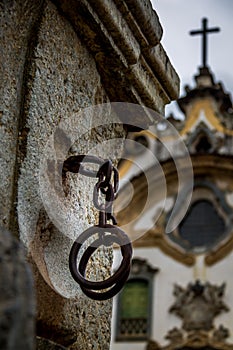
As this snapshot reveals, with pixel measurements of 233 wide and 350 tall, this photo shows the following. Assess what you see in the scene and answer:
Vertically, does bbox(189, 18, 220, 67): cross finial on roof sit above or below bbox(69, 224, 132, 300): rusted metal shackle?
above

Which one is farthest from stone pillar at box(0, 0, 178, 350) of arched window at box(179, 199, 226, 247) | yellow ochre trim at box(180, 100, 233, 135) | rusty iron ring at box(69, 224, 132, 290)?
yellow ochre trim at box(180, 100, 233, 135)

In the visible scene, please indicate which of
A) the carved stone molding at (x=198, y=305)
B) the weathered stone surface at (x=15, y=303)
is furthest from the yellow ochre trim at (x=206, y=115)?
the weathered stone surface at (x=15, y=303)

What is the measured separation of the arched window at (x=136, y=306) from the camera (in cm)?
1506

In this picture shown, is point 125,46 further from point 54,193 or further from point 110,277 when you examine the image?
point 110,277

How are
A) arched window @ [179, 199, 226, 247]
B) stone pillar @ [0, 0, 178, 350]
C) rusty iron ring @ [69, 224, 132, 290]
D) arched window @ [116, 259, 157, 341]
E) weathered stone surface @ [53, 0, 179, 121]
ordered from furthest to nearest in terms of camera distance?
arched window @ [179, 199, 226, 247]
arched window @ [116, 259, 157, 341]
weathered stone surface @ [53, 0, 179, 121]
stone pillar @ [0, 0, 178, 350]
rusty iron ring @ [69, 224, 132, 290]

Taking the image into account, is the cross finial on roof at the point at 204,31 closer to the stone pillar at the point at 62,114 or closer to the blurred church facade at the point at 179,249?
the blurred church facade at the point at 179,249

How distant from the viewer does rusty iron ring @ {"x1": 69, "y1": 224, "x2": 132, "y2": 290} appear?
2055 millimetres

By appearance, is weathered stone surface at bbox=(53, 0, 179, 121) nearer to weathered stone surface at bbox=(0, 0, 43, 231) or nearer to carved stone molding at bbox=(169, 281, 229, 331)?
weathered stone surface at bbox=(0, 0, 43, 231)

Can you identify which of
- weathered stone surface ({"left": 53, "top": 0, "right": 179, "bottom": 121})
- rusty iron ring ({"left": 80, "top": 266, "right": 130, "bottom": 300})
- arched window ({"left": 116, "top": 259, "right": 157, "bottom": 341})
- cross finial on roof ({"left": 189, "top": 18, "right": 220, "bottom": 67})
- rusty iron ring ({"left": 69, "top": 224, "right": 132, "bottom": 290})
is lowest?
rusty iron ring ({"left": 80, "top": 266, "right": 130, "bottom": 300})

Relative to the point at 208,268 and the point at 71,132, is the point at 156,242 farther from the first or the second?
the point at 71,132

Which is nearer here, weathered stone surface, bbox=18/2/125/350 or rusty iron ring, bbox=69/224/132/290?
rusty iron ring, bbox=69/224/132/290

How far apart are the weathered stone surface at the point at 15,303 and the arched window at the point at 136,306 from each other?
14.0m

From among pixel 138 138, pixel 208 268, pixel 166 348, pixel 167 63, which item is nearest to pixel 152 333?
Result: pixel 166 348

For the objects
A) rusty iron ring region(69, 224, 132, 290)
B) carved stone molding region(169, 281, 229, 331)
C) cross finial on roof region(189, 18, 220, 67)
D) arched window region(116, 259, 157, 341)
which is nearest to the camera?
rusty iron ring region(69, 224, 132, 290)
